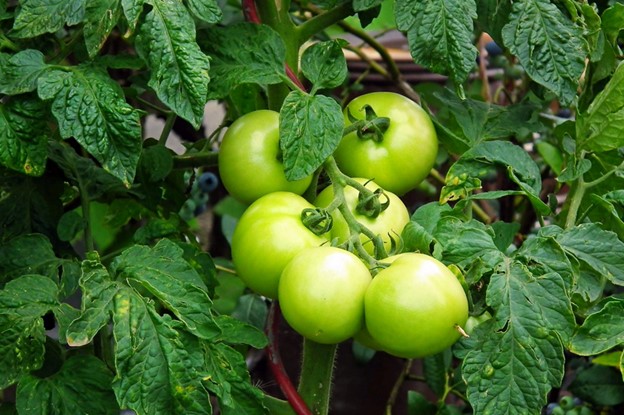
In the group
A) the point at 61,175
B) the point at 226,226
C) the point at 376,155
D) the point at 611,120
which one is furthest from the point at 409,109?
the point at 226,226

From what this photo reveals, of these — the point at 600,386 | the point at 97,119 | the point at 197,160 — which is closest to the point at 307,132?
the point at 97,119

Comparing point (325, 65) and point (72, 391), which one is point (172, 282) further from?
point (325, 65)

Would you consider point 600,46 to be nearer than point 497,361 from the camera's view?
No

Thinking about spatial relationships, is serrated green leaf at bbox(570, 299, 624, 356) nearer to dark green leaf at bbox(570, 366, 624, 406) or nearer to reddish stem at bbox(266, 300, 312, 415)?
reddish stem at bbox(266, 300, 312, 415)

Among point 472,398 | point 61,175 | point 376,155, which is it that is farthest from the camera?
point 61,175

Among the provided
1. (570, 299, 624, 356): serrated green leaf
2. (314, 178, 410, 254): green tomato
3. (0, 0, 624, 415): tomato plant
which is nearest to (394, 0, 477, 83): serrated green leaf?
(0, 0, 624, 415): tomato plant

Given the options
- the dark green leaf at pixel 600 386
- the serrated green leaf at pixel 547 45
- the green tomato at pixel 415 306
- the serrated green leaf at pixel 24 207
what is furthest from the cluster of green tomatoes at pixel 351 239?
the dark green leaf at pixel 600 386

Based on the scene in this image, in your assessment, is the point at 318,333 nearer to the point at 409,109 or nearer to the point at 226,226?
the point at 409,109
